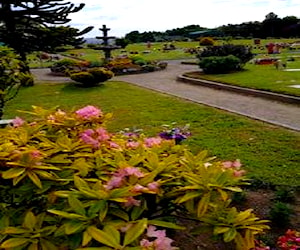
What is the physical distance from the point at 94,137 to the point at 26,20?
14.4 m

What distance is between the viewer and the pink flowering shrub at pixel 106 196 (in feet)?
4.76

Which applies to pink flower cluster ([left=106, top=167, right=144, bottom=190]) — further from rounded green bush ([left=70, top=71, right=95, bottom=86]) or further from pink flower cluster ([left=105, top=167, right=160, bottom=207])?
rounded green bush ([left=70, top=71, right=95, bottom=86])

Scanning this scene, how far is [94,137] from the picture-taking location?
2.19 m

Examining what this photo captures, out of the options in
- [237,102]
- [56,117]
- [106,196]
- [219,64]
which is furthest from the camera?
[219,64]

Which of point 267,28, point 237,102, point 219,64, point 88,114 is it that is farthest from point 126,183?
point 267,28

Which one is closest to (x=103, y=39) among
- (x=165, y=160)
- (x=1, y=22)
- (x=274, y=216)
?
(x=1, y=22)

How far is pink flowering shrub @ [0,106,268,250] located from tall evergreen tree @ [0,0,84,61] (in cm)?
1369

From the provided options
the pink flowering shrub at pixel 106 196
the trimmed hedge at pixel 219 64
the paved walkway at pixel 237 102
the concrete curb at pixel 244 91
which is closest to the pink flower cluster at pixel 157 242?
the pink flowering shrub at pixel 106 196

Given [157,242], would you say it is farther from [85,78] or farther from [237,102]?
[85,78]

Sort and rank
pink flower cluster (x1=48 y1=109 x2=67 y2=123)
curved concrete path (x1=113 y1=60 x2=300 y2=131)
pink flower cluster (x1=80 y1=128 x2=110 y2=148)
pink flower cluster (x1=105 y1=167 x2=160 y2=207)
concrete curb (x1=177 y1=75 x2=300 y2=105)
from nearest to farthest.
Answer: pink flower cluster (x1=105 y1=167 x2=160 y2=207) < pink flower cluster (x1=80 y1=128 x2=110 y2=148) < pink flower cluster (x1=48 y1=109 x2=67 y2=123) < curved concrete path (x1=113 y1=60 x2=300 y2=131) < concrete curb (x1=177 y1=75 x2=300 y2=105)

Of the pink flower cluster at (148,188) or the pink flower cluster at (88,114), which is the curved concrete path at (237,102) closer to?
the pink flower cluster at (88,114)

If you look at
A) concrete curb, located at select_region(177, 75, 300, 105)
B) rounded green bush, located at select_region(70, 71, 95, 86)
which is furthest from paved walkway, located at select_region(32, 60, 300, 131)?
rounded green bush, located at select_region(70, 71, 95, 86)

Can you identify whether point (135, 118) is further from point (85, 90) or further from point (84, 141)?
point (84, 141)

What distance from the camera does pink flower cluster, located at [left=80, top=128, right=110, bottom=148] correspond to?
2107 millimetres
